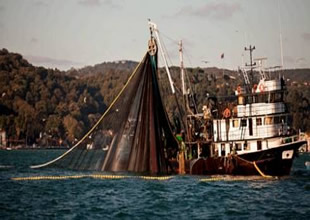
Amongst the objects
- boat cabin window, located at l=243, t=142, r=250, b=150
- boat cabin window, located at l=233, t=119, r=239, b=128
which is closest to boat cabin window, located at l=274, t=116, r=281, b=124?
boat cabin window, located at l=243, t=142, r=250, b=150

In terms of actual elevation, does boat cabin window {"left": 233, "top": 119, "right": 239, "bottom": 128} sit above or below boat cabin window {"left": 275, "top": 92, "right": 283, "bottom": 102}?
below

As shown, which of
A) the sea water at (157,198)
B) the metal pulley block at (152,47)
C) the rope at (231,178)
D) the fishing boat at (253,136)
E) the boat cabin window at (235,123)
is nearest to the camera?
the sea water at (157,198)

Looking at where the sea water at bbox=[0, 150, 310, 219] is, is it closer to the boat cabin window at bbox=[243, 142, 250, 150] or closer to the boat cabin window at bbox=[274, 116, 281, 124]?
the boat cabin window at bbox=[243, 142, 250, 150]

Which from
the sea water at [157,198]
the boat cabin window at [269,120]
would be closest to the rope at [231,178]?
the sea water at [157,198]

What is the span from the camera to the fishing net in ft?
201

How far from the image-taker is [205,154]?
215ft

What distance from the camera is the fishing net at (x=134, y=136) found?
6131cm

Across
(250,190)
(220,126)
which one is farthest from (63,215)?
(220,126)

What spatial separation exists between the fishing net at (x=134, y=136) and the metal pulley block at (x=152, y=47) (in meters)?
0.29

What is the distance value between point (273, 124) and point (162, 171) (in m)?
10.8

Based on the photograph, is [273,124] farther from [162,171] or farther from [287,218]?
[287,218]

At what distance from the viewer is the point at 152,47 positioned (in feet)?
213

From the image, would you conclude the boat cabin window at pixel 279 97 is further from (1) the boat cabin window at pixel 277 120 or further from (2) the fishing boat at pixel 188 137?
(1) the boat cabin window at pixel 277 120

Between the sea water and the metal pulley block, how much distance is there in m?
12.5
